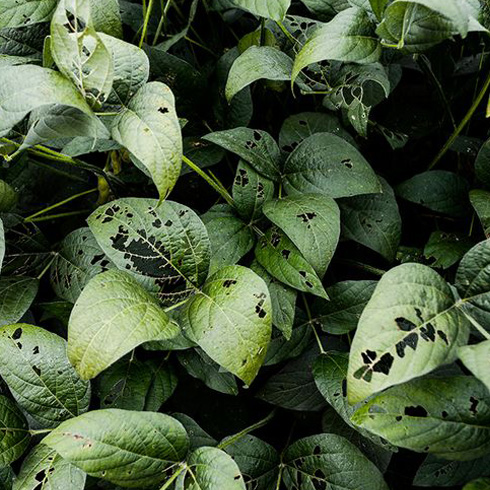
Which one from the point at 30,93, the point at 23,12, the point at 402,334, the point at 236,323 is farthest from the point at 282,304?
the point at 23,12

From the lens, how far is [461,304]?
0.87m

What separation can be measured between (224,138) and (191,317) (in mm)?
337

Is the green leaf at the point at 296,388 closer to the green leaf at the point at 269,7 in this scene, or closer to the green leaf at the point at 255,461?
the green leaf at the point at 255,461

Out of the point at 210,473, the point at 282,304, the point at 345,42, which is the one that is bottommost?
the point at 210,473

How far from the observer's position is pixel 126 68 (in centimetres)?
93

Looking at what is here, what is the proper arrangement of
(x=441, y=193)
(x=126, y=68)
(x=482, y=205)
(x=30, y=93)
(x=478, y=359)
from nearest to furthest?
(x=478, y=359), (x=30, y=93), (x=126, y=68), (x=482, y=205), (x=441, y=193)

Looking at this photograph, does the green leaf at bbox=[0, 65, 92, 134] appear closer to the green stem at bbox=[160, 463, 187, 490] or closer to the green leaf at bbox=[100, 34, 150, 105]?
the green leaf at bbox=[100, 34, 150, 105]

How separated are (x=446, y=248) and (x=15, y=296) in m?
0.76

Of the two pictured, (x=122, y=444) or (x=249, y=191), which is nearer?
(x=122, y=444)

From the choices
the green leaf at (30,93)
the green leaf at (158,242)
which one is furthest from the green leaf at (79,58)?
the green leaf at (158,242)

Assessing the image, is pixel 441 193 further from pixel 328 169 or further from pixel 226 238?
pixel 226 238

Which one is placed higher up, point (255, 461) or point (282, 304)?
point (282, 304)

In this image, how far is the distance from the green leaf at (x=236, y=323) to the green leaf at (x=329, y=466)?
24cm

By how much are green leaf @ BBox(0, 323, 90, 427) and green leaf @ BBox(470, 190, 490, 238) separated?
679 mm
